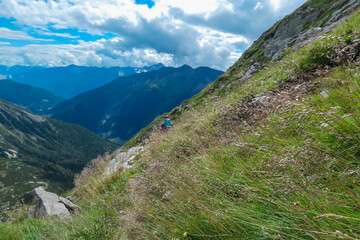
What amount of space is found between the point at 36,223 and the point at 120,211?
10.1ft

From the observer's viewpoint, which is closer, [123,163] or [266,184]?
[266,184]

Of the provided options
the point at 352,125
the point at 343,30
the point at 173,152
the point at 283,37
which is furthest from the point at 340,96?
the point at 283,37

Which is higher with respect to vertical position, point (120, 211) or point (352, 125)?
point (352, 125)

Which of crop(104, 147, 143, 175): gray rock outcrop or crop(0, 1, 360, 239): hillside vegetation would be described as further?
crop(104, 147, 143, 175): gray rock outcrop

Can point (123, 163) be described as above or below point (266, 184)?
below

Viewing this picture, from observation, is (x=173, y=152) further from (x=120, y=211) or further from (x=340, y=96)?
(x=340, y=96)

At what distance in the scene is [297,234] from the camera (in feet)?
6.35

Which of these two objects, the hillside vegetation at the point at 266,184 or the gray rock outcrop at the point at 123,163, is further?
the gray rock outcrop at the point at 123,163

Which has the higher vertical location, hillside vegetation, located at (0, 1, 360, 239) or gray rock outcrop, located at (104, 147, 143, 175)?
hillside vegetation, located at (0, 1, 360, 239)

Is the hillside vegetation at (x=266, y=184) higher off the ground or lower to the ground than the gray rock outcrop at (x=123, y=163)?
higher

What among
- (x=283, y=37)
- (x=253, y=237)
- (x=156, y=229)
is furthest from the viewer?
(x=283, y=37)

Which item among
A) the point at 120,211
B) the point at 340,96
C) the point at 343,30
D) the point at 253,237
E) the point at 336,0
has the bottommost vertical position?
the point at 120,211

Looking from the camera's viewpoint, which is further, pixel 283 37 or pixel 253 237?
pixel 283 37

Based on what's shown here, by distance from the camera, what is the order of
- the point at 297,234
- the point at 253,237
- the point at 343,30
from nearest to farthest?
the point at 297,234 < the point at 253,237 < the point at 343,30
